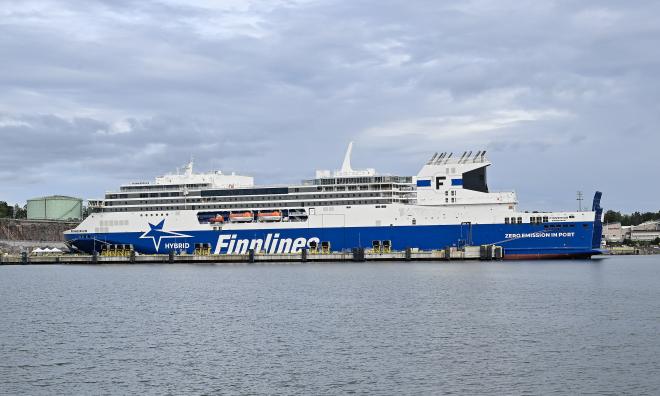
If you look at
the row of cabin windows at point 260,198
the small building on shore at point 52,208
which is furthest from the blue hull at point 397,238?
the small building on shore at point 52,208

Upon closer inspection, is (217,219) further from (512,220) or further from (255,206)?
(512,220)

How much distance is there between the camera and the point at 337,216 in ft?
309

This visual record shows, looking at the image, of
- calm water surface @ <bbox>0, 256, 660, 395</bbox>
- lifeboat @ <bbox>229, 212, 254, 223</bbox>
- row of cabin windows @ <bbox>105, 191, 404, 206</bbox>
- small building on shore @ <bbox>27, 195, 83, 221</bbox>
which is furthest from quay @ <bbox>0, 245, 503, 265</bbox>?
small building on shore @ <bbox>27, 195, 83, 221</bbox>

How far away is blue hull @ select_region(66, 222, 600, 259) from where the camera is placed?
290ft

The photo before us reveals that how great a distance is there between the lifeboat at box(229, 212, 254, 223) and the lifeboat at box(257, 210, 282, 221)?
3.33ft

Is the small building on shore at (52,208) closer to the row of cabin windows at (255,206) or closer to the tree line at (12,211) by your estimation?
the tree line at (12,211)

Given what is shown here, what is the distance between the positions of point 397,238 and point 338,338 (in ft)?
183

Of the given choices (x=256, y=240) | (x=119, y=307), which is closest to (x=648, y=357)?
(x=119, y=307)

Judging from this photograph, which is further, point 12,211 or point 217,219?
→ point 12,211

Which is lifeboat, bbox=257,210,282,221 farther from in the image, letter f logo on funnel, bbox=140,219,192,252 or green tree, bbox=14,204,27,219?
green tree, bbox=14,204,27,219

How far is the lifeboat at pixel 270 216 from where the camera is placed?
316ft

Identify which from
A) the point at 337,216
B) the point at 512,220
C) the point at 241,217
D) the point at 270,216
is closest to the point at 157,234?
the point at 241,217

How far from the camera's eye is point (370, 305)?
48.4 m

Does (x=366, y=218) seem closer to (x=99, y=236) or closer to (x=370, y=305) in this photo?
(x=99, y=236)
